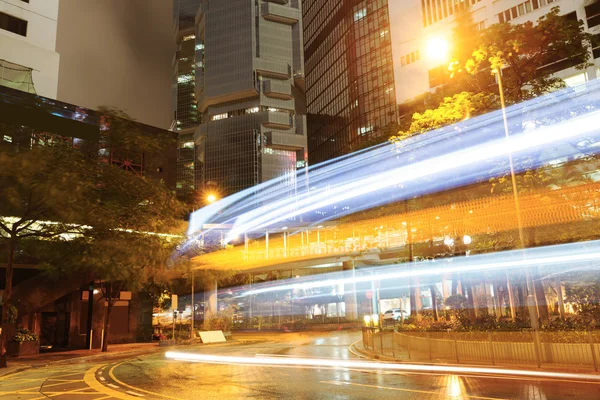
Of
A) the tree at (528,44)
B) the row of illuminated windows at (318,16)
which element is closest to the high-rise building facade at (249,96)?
the row of illuminated windows at (318,16)

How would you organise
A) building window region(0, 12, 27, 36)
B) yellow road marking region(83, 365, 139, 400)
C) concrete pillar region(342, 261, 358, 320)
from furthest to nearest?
1. concrete pillar region(342, 261, 358, 320)
2. building window region(0, 12, 27, 36)
3. yellow road marking region(83, 365, 139, 400)

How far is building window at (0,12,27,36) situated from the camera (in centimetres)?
5176

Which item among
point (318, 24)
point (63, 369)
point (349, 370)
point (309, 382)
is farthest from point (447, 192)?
point (318, 24)

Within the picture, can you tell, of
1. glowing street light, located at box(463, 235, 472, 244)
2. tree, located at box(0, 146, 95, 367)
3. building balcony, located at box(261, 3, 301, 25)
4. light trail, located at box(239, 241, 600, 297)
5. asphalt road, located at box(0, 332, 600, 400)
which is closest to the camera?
asphalt road, located at box(0, 332, 600, 400)

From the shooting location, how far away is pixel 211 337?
38.9 meters

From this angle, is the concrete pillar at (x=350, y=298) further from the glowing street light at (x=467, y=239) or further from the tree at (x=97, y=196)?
the tree at (x=97, y=196)

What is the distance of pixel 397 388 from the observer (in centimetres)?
1230

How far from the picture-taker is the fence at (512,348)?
15024 mm

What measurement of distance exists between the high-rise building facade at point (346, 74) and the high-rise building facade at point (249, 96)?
21.0 feet

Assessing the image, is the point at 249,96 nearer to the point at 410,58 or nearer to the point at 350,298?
the point at 410,58

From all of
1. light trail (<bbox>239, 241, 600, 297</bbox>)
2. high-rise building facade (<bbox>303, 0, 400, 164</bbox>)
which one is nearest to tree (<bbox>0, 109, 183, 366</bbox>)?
light trail (<bbox>239, 241, 600, 297</bbox>)

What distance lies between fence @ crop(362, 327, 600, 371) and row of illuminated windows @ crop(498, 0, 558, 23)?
63420 mm

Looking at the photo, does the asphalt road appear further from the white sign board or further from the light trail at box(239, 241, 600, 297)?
the white sign board

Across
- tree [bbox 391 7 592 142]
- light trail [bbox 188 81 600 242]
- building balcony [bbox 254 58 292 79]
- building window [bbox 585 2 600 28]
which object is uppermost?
building balcony [bbox 254 58 292 79]
